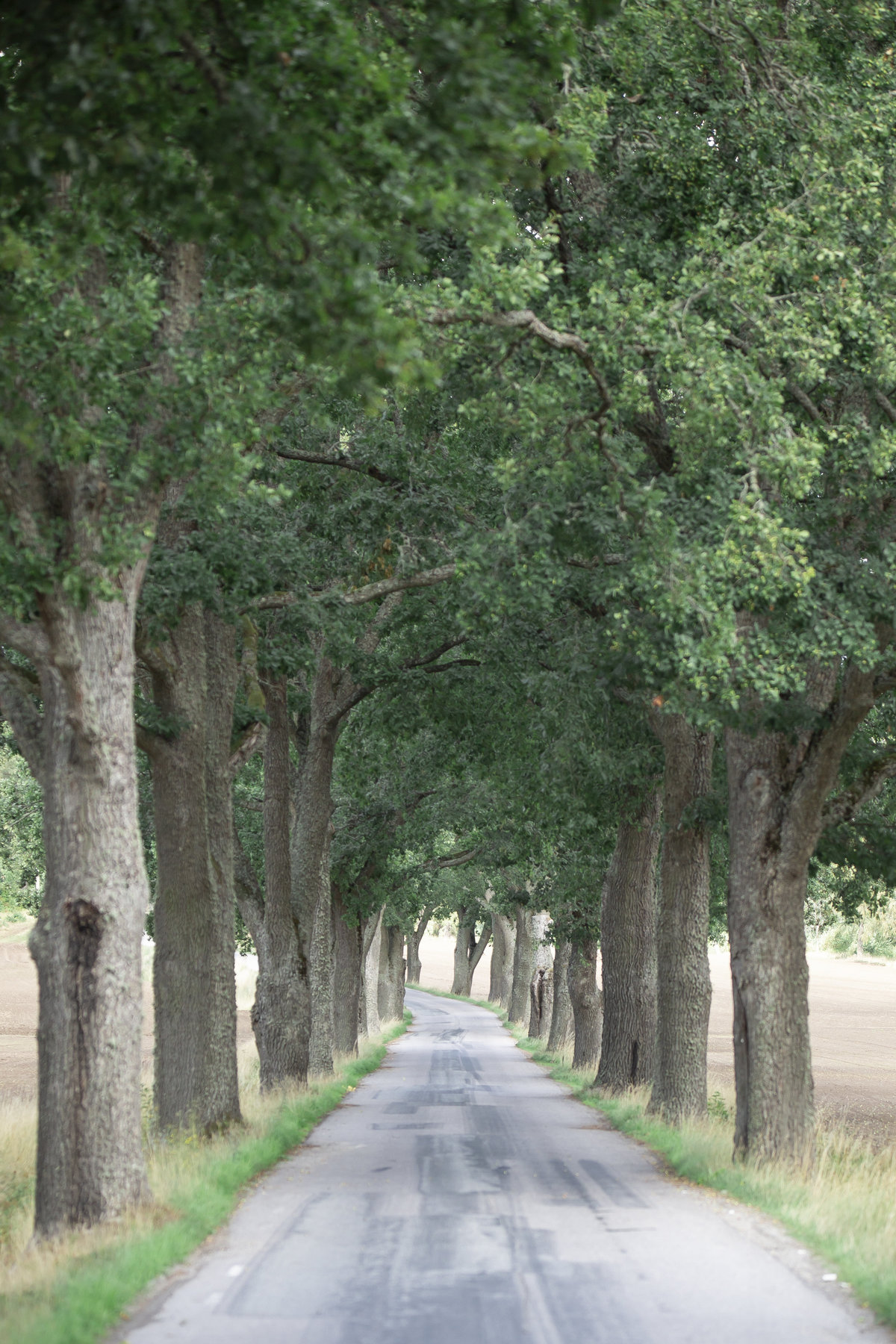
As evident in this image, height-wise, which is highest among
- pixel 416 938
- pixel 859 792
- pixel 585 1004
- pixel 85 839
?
pixel 859 792

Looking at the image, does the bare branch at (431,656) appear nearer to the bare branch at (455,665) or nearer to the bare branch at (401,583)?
the bare branch at (455,665)

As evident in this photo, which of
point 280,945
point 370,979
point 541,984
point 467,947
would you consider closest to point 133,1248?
point 280,945

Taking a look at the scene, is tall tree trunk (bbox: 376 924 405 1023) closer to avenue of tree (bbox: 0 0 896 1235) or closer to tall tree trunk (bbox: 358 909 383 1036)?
tall tree trunk (bbox: 358 909 383 1036)

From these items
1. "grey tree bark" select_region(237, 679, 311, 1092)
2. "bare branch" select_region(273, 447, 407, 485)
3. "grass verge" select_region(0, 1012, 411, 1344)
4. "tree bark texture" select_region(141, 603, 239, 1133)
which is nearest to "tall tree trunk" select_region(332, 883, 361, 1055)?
"grey tree bark" select_region(237, 679, 311, 1092)

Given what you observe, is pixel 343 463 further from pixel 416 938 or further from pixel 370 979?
pixel 416 938

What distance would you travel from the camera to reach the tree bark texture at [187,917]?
46.8 feet

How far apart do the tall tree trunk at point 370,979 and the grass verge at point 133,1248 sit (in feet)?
87.2

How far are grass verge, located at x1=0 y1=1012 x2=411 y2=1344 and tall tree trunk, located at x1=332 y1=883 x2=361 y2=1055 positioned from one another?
18.1 meters

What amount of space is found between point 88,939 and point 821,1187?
617 cm

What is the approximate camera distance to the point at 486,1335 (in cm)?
696

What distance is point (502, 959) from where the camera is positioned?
67.9 m

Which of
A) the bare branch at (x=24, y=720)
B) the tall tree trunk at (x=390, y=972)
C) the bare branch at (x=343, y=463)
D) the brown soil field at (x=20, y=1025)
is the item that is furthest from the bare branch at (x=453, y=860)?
the bare branch at (x=24, y=720)

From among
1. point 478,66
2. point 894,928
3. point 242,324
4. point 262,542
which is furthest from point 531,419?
point 894,928

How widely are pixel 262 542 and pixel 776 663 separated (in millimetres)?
5460
